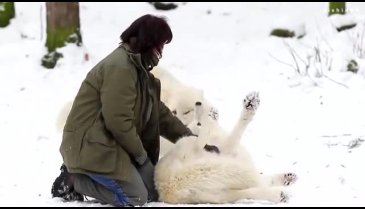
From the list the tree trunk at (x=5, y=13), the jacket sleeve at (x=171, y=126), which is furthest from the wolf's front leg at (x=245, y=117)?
the tree trunk at (x=5, y=13)

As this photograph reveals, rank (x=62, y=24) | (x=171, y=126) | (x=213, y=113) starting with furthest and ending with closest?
(x=62, y=24)
(x=171, y=126)
(x=213, y=113)

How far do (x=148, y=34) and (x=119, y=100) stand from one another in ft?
1.57

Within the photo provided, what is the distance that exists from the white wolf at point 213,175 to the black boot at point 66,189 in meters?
0.62

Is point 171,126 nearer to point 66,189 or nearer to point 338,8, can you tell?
point 66,189

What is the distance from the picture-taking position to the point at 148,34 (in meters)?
3.69

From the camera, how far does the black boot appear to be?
4.12 meters

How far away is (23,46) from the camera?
8.53 m

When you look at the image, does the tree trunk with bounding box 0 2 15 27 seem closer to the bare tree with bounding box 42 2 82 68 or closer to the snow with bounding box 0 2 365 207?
the snow with bounding box 0 2 365 207

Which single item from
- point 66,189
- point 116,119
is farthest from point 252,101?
point 66,189

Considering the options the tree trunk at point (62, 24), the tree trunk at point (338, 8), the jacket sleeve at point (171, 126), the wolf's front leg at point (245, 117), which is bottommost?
the tree trunk at point (62, 24)

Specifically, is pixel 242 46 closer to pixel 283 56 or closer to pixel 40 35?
pixel 283 56

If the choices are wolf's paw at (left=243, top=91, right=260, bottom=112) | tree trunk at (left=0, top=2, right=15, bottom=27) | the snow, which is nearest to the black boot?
the snow

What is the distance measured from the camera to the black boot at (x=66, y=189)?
4125 mm

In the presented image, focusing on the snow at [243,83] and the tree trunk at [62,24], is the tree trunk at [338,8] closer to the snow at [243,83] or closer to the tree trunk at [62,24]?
the snow at [243,83]
